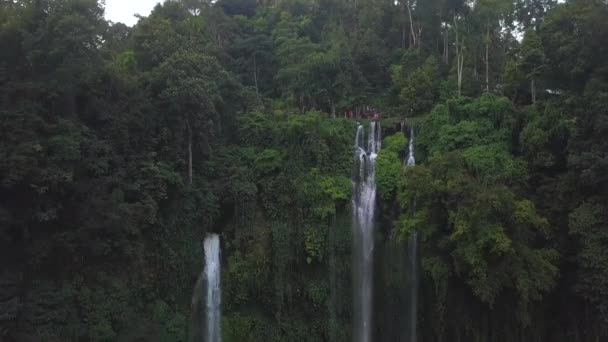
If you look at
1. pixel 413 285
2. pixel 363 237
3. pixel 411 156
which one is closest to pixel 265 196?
pixel 363 237

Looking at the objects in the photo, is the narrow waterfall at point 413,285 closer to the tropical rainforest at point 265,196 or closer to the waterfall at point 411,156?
the tropical rainforest at point 265,196

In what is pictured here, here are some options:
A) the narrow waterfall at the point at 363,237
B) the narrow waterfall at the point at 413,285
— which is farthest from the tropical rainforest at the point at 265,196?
the narrow waterfall at the point at 363,237

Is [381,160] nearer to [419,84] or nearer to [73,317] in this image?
[419,84]

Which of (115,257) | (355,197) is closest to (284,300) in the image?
(355,197)

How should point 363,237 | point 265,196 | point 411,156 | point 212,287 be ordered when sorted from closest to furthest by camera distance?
1. point 212,287
2. point 363,237
3. point 265,196
4. point 411,156

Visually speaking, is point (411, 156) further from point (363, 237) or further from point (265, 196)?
point (265, 196)

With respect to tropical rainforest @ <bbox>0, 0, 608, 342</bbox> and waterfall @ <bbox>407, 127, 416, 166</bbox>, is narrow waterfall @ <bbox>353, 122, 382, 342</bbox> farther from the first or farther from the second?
waterfall @ <bbox>407, 127, 416, 166</bbox>

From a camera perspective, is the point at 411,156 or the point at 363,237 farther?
the point at 411,156
